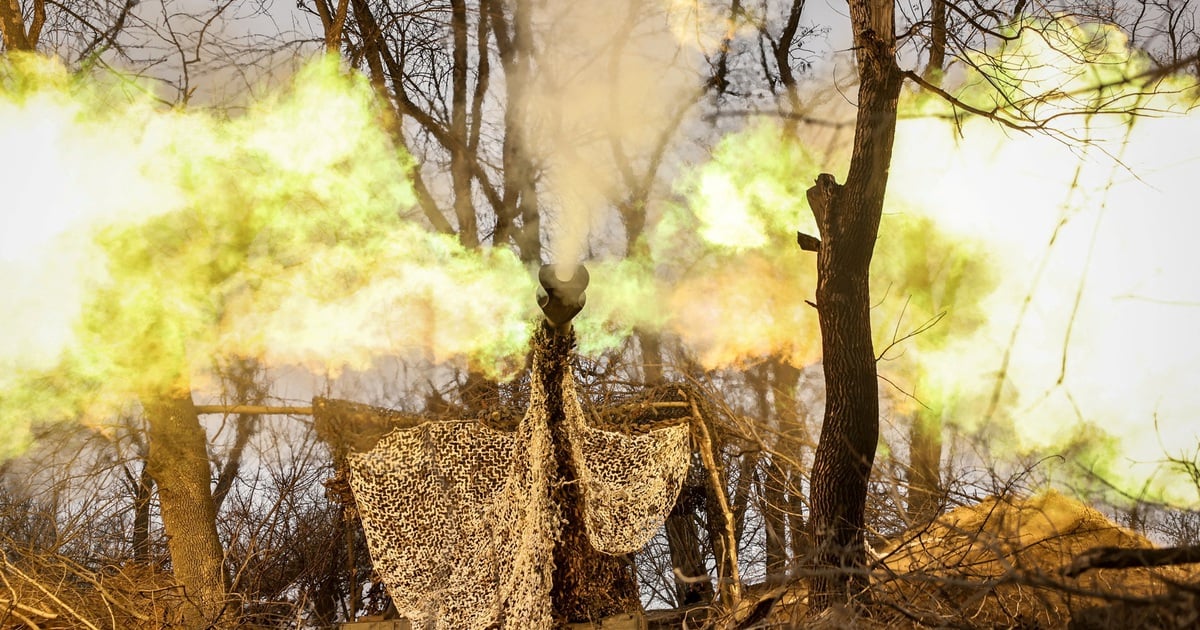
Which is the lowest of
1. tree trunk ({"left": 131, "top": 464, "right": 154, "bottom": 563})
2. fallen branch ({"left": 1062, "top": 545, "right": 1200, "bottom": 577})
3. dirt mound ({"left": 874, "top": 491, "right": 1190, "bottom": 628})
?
dirt mound ({"left": 874, "top": 491, "right": 1190, "bottom": 628})

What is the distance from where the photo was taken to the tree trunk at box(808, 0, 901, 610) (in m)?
6.53

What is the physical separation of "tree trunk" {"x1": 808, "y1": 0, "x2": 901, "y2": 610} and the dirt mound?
22.5 inches

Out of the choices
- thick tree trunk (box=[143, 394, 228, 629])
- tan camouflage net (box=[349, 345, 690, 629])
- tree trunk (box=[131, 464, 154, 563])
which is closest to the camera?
tan camouflage net (box=[349, 345, 690, 629])

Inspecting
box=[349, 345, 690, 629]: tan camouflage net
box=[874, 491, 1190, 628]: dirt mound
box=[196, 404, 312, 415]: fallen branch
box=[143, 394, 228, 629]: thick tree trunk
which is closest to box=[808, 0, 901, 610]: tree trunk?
box=[874, 491, 1190, 628]: dirt mound

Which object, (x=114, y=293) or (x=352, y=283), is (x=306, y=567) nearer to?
(x=352, y=283)

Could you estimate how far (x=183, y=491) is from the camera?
32.7 feet

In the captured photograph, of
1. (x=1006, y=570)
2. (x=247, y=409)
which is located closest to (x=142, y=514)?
(x=247, y=409)

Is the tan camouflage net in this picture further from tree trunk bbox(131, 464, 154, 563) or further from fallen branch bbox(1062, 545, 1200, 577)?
tree trunk bbox(131, 464, 154, 563)

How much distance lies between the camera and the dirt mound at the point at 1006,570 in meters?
→ 5.17

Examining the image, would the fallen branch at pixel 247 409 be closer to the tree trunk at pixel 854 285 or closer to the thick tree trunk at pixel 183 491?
the thick tree trunk at pixel 183 491

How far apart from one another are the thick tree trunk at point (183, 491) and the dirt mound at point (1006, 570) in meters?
6.99

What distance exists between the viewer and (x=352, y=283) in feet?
37.1

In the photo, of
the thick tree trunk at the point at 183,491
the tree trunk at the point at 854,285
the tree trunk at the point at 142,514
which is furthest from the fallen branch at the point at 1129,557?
the tree trunk at the point at 142,514

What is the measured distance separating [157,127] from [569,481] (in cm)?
A: 620
